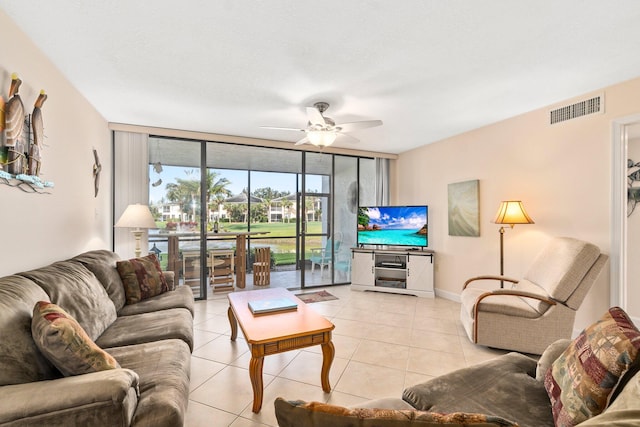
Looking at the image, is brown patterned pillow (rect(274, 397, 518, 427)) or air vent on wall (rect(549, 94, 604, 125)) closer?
brown patterned pillow (rect(274, 397, 518, 427))


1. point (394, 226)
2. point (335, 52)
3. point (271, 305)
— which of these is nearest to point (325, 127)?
point (335, 52)

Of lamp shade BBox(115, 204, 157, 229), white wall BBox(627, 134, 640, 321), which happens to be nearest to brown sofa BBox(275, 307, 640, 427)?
white wall BBox(627, 134, 640, 321)

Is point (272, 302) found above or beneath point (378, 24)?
beneath

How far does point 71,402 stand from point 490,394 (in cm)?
173

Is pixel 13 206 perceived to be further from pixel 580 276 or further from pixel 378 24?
pixel 580 276

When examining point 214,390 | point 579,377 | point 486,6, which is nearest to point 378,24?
point 486,6

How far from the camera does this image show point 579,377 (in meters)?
1.16

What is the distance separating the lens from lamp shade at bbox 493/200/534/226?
128 inches

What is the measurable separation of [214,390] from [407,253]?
341 cm

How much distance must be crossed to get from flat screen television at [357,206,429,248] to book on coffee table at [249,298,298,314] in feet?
8.78

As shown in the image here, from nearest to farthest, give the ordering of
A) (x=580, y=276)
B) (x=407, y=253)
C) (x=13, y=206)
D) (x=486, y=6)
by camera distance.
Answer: (x=486, y=6) < (x=13, y=206) < (x=580, y=276) < (x=407, y=253)

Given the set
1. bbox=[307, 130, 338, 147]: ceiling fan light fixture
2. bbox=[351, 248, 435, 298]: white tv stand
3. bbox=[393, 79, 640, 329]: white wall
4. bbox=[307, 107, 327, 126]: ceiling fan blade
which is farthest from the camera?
bbox=[351, 248, 435, 298]: white tv stand

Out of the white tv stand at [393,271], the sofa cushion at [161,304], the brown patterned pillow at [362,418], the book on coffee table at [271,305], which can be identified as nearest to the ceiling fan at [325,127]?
the book on coffee table at [271,305]

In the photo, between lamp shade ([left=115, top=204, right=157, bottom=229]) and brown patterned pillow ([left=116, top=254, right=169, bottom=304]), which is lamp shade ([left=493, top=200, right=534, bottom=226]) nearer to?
brown patterned pillow ([left=116, top=254, right=169, bottom=304])
